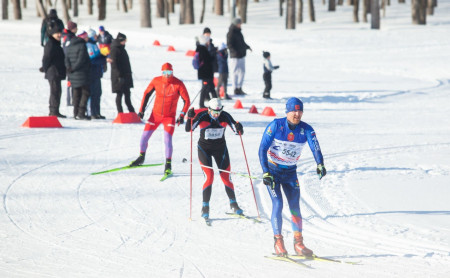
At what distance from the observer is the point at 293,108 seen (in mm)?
7617

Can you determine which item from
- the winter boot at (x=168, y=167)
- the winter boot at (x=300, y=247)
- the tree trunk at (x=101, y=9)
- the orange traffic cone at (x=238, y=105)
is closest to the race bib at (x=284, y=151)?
the winter boot at (x=300, y=247)

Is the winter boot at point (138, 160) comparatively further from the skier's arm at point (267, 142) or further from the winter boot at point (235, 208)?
the skier's arm at point (267, 142)

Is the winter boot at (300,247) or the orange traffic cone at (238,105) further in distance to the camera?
the orange traffic cone at (238,105)

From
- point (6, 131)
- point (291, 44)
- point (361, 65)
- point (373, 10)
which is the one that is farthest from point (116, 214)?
point (373, 10)

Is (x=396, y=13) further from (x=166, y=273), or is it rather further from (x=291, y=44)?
(x=166, y=273)

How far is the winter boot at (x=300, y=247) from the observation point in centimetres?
763

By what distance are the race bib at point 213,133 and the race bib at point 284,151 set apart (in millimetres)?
1568

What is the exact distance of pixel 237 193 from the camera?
412 inches

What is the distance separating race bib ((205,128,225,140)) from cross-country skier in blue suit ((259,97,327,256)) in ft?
4.88

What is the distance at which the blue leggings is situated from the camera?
7.84 meters

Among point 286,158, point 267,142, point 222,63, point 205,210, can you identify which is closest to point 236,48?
point 222,63

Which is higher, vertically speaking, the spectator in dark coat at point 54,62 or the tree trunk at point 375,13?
the tree trunk at point 375,13

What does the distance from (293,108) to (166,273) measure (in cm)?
220

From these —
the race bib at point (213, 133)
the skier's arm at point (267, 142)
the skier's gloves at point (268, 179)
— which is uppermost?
the skier's arm at point (267, 142)
